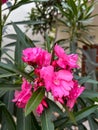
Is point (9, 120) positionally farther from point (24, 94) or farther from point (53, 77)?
point (53, 77)

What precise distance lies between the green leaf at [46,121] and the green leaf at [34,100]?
9 cm

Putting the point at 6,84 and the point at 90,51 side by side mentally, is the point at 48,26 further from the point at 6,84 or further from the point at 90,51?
the point at 6,84

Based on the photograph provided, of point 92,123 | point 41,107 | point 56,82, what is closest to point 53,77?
point 56,82

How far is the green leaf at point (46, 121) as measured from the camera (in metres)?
0.83

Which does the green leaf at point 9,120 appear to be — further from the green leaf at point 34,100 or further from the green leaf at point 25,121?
the green leaf at point 34,100

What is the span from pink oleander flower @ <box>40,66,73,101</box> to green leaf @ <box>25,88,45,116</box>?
0.03m

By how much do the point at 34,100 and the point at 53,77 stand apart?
0.27 ft

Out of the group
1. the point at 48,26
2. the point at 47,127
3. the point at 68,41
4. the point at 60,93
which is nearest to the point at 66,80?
the point at 60,93

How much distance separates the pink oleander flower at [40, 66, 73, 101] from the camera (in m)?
0.77

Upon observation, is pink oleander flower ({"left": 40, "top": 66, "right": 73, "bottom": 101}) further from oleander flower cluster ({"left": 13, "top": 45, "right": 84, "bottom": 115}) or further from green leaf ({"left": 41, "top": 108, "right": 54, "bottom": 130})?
green leaf ({"left": 41, "top": 108, "right": 54, "bottom": 130})

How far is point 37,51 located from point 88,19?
3.69ft

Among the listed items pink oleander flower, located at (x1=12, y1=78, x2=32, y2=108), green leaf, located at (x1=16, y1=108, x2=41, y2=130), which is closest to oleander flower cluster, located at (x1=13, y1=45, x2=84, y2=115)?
pink oleander flower, located at (x1=12, y1=78, x2=32, y2=108)

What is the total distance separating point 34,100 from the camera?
780 mm

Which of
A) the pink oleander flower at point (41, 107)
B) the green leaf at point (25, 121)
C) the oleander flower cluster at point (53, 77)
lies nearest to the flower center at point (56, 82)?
the oleander flower cluster at point (53, 77)
